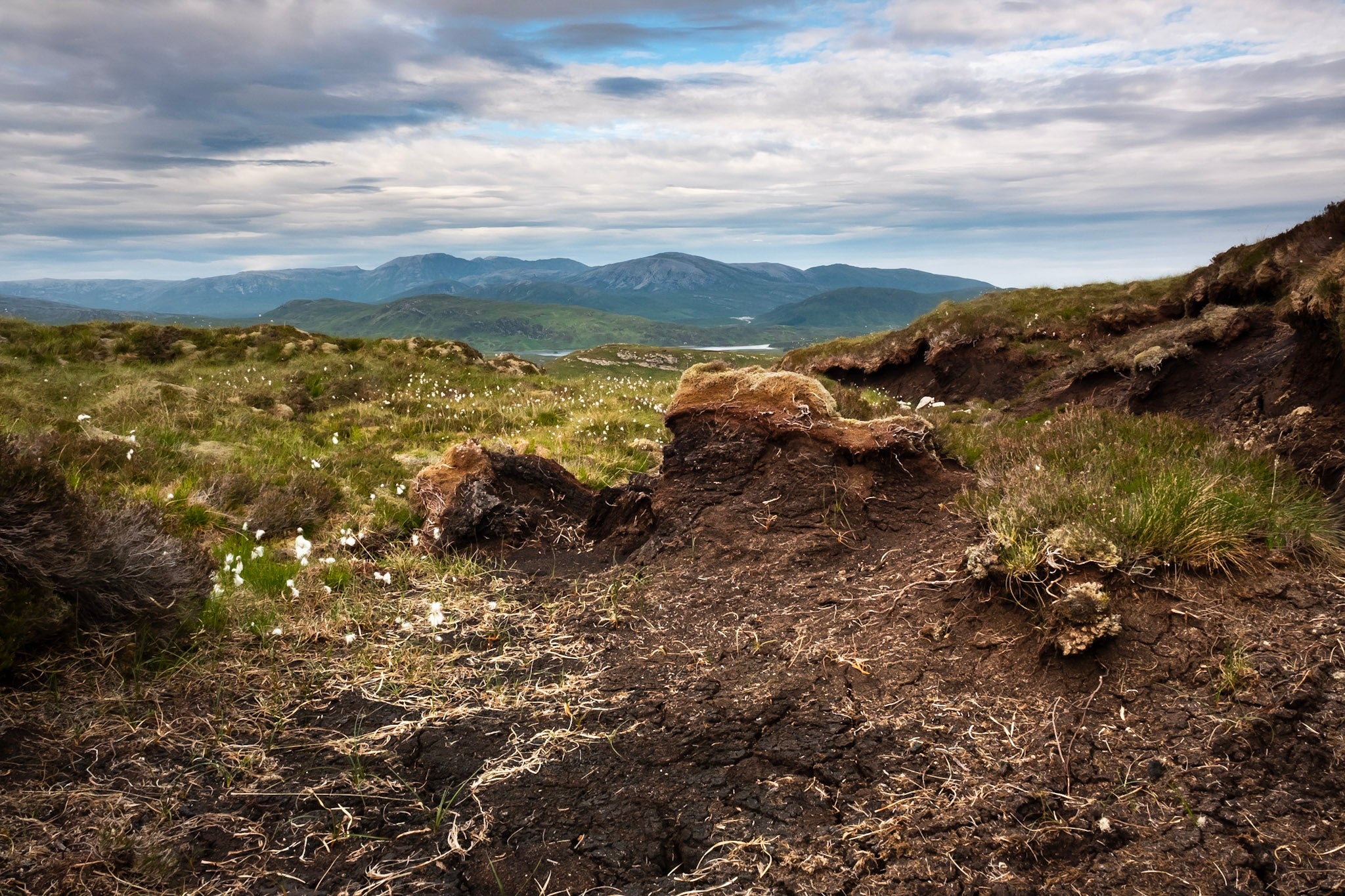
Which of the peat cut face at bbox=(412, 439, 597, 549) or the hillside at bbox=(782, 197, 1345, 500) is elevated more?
the hillside at bbox=(782, 197, 1345, 500)

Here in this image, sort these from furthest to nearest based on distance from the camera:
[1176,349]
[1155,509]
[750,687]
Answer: [1176,349]
[1155,509]
[750,687]

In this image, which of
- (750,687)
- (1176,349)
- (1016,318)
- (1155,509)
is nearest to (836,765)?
(750,687)

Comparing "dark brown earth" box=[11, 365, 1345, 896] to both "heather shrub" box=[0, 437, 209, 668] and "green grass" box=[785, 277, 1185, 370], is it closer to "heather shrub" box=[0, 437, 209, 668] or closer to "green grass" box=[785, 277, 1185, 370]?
"heather shrub" box=[0, 437, 209, 668]

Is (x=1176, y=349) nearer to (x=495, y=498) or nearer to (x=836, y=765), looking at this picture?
(x=495, y=498)

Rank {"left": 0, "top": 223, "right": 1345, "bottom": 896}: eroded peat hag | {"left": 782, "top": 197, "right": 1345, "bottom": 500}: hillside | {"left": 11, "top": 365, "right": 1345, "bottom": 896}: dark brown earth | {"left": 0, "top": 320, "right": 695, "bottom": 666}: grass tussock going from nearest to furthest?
{"left": 11, "top": 365, "right": 1345, "bottom": 896}: dark brown earth
{"left": 0, "top": 223, "right": 1345, "bottom": 896}: eroded peat hag
{"left": 0, "top": 320, "right": 695, "bottom": 666}: grass tussock
{"left": 782, "top": 197, "right": 1345, "bottom": 500}: hillside

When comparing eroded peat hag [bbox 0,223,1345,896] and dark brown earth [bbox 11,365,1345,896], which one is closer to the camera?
dark brown earth [bbox 11,365,1345,896]

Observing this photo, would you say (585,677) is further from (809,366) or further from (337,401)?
(809,366)

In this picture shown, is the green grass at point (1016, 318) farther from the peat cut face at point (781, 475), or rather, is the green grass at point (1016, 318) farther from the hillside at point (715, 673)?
the peat cut face at point (781, 475)

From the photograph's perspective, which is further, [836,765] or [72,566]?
[72,566]

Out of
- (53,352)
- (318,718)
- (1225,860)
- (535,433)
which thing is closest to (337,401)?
(535,433)

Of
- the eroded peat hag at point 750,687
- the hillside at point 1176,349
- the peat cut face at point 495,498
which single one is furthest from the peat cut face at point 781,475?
the hillside at point 1176,349

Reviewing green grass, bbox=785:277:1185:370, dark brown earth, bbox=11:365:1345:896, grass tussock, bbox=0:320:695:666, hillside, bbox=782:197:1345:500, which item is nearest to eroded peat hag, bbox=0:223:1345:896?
dark brown earth, bbox=11:365:1345:896

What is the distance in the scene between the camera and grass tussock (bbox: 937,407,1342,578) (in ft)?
15.0

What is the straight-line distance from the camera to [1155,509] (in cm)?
470
